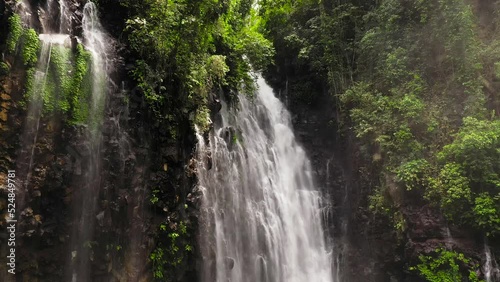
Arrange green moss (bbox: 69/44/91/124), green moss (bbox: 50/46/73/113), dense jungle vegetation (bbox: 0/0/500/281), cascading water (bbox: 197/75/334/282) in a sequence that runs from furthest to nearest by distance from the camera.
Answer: cascading water (bbox: 197/75/334/282), dense jungle vegetation (bbox: 0/0/500/281), green moss (bbox: 69/44/91/124), green moss (bbox: 50/46/73/113)

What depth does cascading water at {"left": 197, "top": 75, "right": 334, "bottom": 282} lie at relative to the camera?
33.8 feet

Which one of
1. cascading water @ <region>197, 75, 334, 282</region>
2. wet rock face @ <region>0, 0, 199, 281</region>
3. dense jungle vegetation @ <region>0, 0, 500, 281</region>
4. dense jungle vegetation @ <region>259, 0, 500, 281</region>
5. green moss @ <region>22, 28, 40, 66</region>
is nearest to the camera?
wet rock face @ <region>0, 0, 199, 281</region>

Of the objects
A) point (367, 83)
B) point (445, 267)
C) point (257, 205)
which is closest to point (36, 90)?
point (257, 205)

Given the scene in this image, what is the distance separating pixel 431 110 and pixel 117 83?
993cm

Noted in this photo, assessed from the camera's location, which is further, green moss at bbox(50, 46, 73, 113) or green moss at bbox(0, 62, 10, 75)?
green moss at bbox(50, 46, 73, 113)

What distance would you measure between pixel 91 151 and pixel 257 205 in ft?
19.8

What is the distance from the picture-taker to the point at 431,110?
11805 millimetres

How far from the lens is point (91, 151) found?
780 cm

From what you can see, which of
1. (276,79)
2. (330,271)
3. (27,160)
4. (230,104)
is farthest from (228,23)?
(330,271)

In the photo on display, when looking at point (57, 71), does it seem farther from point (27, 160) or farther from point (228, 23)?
point (228, 23)

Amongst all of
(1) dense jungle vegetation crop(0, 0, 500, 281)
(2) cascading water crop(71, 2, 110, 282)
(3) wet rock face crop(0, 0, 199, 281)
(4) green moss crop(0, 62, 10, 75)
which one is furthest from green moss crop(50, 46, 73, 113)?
(4) green moss crop(0, 62, 10, 75)

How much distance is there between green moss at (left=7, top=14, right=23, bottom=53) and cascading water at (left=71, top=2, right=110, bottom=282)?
1526 millimetres

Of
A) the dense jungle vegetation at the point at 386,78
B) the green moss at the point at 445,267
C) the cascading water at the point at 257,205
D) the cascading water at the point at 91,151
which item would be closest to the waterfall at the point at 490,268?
the green moss at the point at 445,267

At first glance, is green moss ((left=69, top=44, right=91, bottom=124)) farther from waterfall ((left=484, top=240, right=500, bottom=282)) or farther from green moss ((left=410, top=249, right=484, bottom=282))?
waterfall ((left=484, top=240, right=500, bottom=282))
